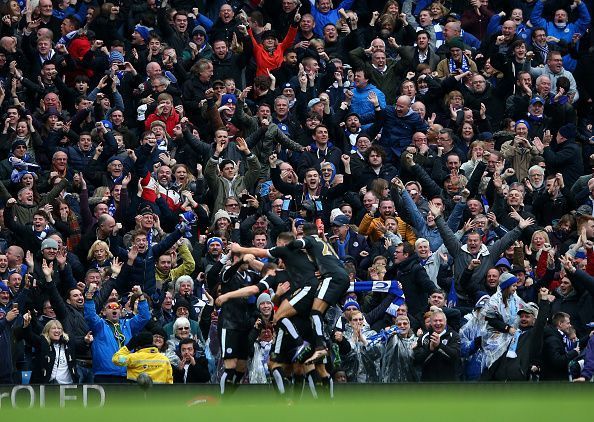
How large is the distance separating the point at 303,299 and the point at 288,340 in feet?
1.63

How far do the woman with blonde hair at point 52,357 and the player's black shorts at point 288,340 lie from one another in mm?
3147

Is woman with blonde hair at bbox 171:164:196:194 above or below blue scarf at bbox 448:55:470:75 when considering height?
below

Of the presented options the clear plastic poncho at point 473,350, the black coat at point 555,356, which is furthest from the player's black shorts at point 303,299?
the black coat at point 555,356

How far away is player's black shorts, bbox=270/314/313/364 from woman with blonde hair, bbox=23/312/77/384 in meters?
3.15

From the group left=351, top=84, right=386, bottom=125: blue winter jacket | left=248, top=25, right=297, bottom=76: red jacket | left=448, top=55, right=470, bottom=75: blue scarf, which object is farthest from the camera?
left=448, top=55, right=470, bottom=75: blue scarf

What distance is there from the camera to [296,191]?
2561cm

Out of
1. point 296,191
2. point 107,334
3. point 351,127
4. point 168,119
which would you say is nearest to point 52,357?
point 107,334

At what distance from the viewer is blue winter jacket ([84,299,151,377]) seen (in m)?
22.6

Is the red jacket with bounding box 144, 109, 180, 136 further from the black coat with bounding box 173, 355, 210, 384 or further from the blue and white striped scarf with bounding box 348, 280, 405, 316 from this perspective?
the black coat with bounding box 173, 355, 210, 384

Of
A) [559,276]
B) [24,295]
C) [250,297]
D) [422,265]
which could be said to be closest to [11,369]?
[24,295]

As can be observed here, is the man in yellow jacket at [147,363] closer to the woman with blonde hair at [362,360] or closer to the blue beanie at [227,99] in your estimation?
the woman with blonde hair at [362,360]

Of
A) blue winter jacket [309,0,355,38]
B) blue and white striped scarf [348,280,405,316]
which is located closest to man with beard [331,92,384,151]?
blue winter jacket [309,0,355,38]

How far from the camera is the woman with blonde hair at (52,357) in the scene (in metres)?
22.3

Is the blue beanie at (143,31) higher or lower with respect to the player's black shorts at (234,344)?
higher
